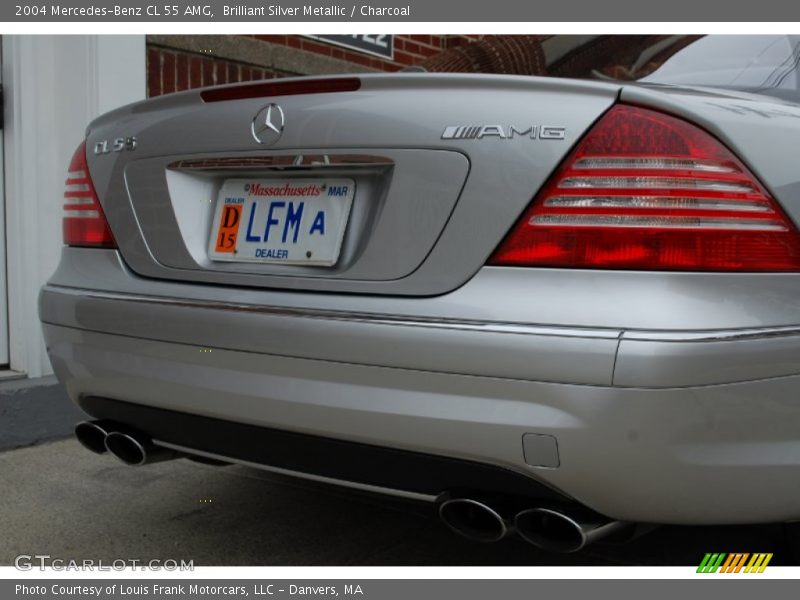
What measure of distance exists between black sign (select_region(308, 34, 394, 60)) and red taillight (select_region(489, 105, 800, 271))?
14.2 ft

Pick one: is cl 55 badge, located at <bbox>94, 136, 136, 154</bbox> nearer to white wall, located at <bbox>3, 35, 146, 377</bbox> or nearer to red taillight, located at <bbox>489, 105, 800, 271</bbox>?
red taillight, located at <bbox>489, 105, 800, 271</bbox>

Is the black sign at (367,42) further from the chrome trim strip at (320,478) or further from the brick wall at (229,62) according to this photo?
the chrome trim strip at (320,478)

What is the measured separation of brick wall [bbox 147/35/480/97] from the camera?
4.91 metres

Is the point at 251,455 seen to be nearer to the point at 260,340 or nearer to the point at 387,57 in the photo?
the point at 260,340

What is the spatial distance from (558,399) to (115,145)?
139cm

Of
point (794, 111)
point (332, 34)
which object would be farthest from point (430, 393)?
point (332, 34)

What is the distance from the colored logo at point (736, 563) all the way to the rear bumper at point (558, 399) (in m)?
0.57

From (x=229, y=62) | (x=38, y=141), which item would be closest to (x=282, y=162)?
(x=38, y=141)

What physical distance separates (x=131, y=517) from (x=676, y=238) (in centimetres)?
198

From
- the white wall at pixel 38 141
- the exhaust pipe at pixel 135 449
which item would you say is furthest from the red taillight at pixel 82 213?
the white wall at pixel 38 141

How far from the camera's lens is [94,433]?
8.03 ft

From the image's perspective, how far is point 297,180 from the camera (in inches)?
83.0

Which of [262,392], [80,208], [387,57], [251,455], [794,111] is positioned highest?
[387,57]

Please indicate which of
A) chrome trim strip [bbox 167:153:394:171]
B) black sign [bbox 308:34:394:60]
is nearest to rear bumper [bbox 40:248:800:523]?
chrome trim strip [bbox 167:153:394:171]
